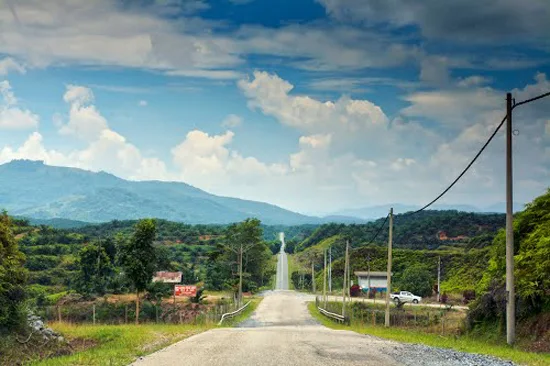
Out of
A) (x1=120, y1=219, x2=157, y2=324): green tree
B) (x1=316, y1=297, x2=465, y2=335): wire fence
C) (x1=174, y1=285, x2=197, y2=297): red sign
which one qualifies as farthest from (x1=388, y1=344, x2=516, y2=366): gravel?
(x1=174, y1=285, x2=197, y2=297): red sign

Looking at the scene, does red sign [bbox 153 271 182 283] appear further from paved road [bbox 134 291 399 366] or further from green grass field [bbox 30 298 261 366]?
paved road [bbox 134 291 399 366]

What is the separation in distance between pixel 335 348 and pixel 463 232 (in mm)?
149555

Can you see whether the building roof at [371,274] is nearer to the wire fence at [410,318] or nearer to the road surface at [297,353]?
the wire fence at [410,318]

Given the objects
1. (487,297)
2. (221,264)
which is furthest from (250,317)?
(221,264)

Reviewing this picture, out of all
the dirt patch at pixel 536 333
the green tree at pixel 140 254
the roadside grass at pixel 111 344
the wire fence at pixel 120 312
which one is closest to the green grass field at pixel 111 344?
the roadside grass at pixel 111 344

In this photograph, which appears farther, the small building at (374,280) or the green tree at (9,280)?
the small building at (374,280)

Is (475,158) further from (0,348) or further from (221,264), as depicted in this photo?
(221,264)

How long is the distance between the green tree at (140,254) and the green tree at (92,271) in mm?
Answer: 36799

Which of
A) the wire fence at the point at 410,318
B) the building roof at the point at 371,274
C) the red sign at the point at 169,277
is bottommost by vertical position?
the wire fence at the point at 410,318

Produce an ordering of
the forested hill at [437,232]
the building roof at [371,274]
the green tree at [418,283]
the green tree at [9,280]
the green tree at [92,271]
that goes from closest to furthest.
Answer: the green tree at [9,280]
the green tree at [92,271]
the green tree at [418,283]
the building roof at [371,274]
the forested hill at [437,232]

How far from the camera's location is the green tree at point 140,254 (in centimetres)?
5838

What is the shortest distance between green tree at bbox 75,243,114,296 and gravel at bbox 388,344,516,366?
76708 mm

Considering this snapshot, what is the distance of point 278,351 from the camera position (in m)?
Result: 22.0

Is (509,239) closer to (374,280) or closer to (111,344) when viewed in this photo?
(111,344)
